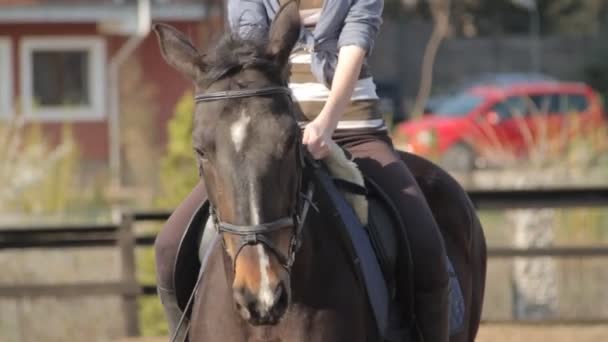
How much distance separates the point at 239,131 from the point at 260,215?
25cm

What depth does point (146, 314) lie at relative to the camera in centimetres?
1140

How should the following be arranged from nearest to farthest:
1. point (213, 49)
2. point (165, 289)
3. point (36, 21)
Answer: point (213, 49)
point (165, 289)
point (36, 21)

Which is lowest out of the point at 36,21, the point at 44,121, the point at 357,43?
the point at 44,121

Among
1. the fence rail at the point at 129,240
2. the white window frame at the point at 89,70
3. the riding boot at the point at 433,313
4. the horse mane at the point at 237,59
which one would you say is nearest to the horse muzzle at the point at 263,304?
the horse mane at the point at 237,59

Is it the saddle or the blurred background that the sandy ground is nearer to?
the blurred background

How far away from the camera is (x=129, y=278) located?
425 inches

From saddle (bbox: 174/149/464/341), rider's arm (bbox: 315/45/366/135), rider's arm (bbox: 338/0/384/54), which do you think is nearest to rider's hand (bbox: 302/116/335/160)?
rider's arm (bbox: 315/45/366/135)

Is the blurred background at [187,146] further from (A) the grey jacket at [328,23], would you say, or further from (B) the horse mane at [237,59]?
(B) the horse mane at [237,59]

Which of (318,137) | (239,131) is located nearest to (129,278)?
(318,137)

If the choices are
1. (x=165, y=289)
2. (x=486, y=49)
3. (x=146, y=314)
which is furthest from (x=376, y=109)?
(x=486, y=49)

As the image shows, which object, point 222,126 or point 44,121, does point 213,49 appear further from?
point 44,121

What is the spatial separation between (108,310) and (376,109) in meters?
7.37

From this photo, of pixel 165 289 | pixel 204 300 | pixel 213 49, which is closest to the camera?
pixel 213 49

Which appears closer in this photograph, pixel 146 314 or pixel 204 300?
pixel 204 300
